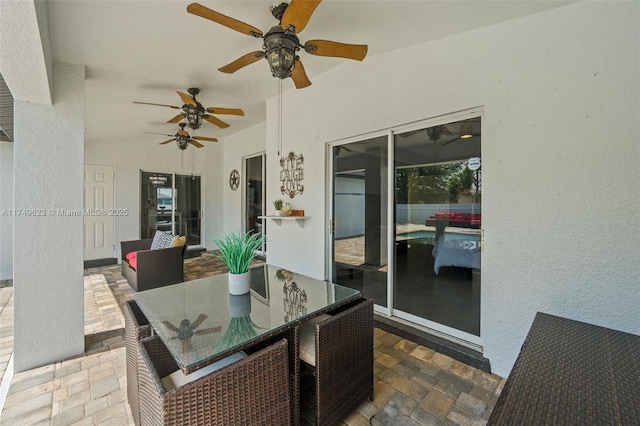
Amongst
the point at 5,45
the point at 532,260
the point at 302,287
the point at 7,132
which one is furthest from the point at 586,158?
the point at 7,132

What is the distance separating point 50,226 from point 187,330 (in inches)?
75.3

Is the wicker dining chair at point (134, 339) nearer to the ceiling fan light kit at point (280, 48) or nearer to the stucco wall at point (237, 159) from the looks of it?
the ceiling fan light kit at point (280, 48)

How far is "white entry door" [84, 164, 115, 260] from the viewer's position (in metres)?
5.41

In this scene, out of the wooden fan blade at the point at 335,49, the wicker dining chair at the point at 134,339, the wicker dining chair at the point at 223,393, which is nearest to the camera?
the wicker dining chair at the point at 223,393

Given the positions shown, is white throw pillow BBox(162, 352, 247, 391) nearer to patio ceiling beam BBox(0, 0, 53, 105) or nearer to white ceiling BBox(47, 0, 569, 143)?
patio ceiling beam BBox(0, 0, 53, 105)

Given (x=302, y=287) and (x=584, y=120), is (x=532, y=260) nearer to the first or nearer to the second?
(x=584, y=120)

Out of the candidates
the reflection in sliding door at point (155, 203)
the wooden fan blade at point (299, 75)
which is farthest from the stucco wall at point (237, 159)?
the wooden fan blade at point (299, 75)

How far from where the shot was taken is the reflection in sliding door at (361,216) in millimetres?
3098

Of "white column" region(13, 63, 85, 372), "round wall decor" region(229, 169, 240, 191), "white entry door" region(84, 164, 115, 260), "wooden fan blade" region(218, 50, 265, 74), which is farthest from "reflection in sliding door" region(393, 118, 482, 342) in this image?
"white entry door" region(84, 164, 115, 260)

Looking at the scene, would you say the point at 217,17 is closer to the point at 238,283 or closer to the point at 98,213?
the point at 238,283

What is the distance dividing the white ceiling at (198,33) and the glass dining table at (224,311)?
6.70 ft

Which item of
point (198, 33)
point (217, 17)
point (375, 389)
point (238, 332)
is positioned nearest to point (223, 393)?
point (238, 332)

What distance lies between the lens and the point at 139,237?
6.04m

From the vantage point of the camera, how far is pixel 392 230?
9.59ft
